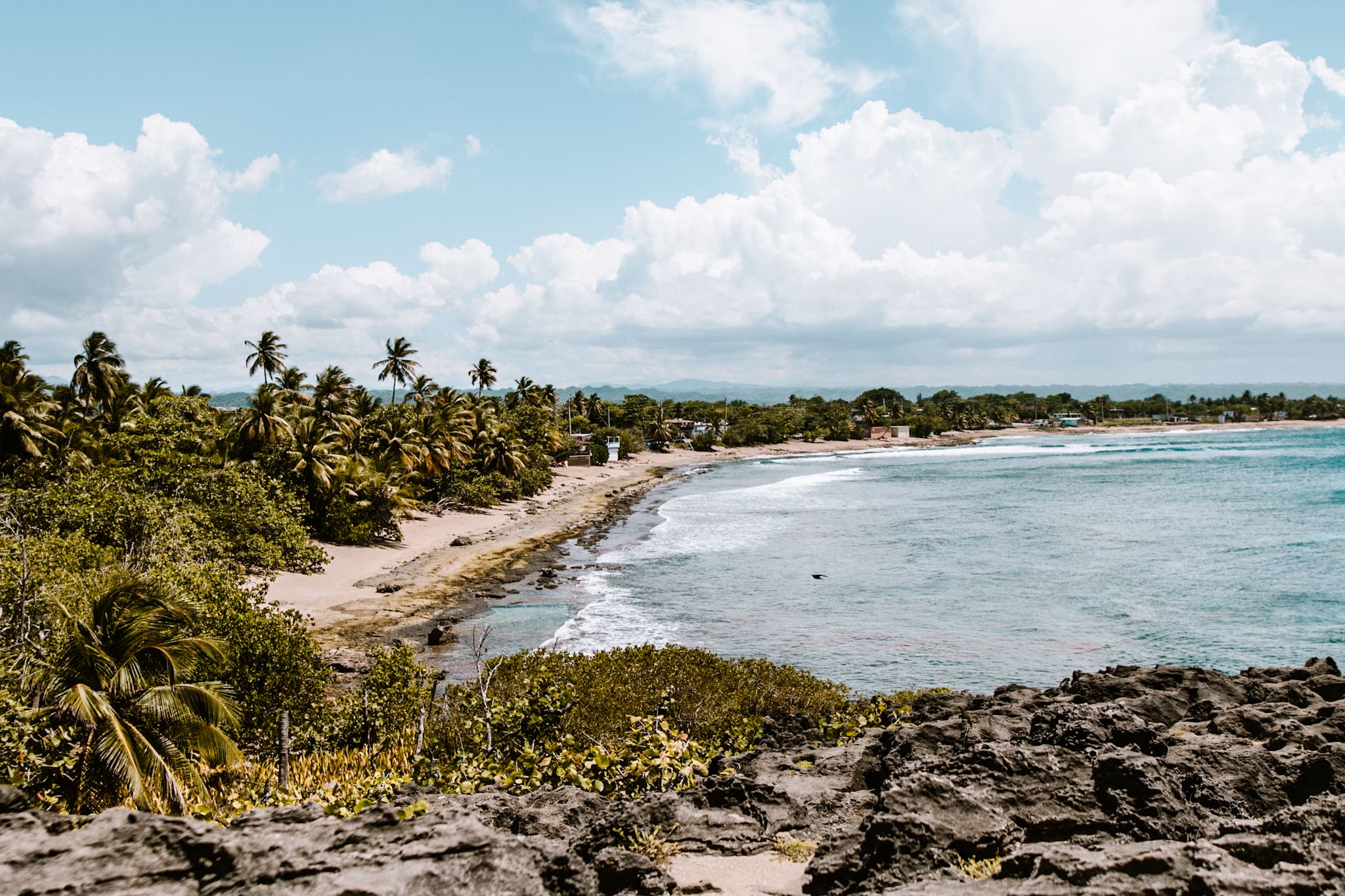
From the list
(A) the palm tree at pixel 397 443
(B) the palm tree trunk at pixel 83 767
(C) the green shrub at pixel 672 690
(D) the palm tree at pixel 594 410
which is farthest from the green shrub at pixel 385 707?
(D) the palm tree at pixel 594 410

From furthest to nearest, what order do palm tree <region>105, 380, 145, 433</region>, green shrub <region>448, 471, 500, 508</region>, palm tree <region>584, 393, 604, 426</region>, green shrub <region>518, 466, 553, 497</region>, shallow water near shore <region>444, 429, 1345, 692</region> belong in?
1. palm tree <region>584, 393, 604, 426</region>
2. green shrub <region>518, 466, 553, 497</region>
3. green shrub <region>448, 471, 500, 508</region>
4. palm tree <region>105, 380, 145, 433</region>
5. shallow water near shore <region>444, 429, 1345, 692</region>

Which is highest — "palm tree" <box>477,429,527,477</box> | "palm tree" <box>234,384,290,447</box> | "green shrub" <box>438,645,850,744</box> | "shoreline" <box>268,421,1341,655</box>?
"palm tree" <box>234,384,290,447</box>

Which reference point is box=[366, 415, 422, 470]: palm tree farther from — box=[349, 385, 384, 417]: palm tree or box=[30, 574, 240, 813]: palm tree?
box=[30, 574, 240, 813]: palm tree

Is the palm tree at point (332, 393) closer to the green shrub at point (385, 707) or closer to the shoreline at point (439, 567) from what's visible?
the shoreline at point (439, 567)

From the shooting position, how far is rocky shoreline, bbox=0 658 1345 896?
491 cm

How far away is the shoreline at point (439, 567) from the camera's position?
2553cm

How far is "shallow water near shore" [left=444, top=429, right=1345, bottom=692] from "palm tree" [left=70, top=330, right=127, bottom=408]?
3048 centimetres

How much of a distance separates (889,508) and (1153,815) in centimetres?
4994

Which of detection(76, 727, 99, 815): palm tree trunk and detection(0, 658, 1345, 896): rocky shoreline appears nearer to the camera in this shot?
detection(0, 658, 1345, 896): rocky shoreline

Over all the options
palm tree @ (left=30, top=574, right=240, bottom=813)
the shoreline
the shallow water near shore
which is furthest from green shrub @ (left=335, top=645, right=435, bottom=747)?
the shallow water near shore

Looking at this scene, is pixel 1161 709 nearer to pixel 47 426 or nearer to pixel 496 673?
pixel 496 673

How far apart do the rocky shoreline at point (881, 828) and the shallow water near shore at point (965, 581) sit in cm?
957

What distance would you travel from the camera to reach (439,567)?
1353 inches

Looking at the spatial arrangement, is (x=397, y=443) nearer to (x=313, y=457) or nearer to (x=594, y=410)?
(x=313, y=457)
